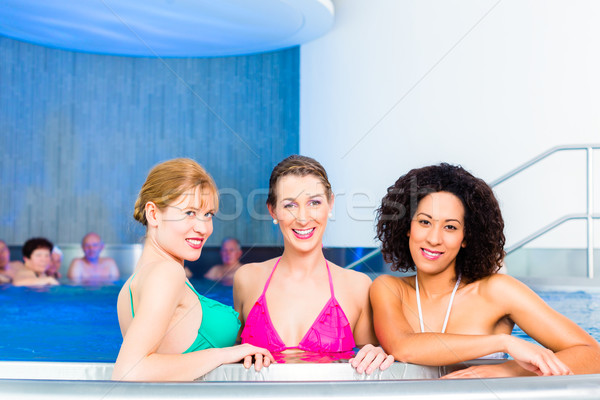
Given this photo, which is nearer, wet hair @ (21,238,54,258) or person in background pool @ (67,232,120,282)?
wet hair @ (21,238,54,258)

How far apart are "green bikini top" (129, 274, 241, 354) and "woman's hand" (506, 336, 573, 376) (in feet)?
2.91

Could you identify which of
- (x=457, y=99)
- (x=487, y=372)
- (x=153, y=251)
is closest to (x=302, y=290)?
(x=153, y=251)

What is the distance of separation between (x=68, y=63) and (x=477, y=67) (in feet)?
23.1

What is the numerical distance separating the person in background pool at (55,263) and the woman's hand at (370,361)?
5.99m

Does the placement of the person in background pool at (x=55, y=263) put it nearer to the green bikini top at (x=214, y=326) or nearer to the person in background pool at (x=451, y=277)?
the green bikini top at (x=214, y=326)

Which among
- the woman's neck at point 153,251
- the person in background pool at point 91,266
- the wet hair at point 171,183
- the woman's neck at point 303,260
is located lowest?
the person in background pool at point 91,266

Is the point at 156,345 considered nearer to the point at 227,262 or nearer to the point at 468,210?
the point at 468,210

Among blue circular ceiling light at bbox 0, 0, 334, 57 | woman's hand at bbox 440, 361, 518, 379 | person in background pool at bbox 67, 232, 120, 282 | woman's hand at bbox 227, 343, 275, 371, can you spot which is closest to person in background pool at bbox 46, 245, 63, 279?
person in background pool at bbox 67, 232, 120, 282

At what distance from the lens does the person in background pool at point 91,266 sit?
22.3ft

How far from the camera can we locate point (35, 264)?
638cm

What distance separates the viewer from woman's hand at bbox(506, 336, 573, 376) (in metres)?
1.45

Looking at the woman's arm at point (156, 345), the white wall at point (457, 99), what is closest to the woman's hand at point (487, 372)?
the woman's arm at point (156, 345)

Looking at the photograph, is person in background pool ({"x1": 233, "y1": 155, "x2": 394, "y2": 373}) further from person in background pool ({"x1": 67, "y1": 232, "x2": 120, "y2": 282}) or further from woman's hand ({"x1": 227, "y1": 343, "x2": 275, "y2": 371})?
person in background pool ({"x1": 67, "y1": 232, "x2": 120, "y2": 282})

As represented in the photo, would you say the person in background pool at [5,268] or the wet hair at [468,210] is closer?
the wet hair at [468,210]
